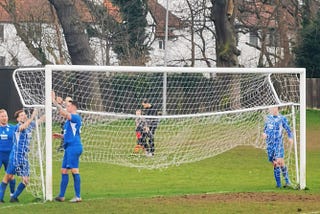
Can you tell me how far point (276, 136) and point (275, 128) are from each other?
166 mm

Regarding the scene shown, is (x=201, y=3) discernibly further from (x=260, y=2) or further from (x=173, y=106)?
(x=173, y=106)

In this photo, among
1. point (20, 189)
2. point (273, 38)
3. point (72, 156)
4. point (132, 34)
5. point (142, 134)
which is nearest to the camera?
point (72, 156)

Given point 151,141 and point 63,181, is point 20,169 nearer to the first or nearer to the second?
point 63,181

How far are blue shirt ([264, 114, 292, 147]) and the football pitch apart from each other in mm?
1028

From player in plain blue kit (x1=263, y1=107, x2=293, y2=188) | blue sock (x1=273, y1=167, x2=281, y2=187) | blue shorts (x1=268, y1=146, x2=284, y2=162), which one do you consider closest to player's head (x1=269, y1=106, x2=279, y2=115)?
player in plain blue kit (x1=263, y1=107, x2=293, y2=188)

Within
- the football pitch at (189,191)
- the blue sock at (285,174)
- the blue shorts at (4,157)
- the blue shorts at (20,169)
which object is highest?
the blue shorts at (4,157)

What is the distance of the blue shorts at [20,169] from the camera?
15984 millimetres

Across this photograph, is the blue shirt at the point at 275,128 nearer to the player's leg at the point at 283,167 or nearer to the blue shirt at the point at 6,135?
the player's leg at the point at 283,167

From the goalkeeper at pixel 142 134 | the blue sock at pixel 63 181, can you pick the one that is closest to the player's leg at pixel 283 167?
the goalkeeper at pixel 142 134

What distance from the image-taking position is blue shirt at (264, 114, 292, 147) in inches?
709

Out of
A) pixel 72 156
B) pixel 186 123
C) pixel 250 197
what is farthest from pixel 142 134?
pixel 72 156

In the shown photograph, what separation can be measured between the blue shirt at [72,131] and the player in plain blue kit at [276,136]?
433 cm

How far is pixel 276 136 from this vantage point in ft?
59.4

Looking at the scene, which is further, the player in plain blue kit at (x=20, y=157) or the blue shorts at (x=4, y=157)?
the blue shorts at (x=4, y=157)
